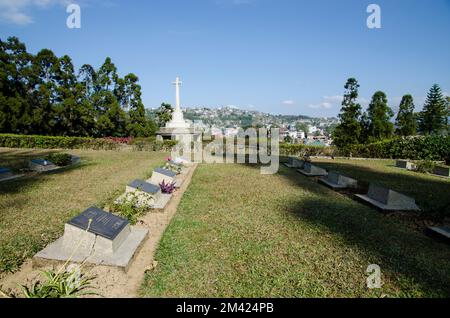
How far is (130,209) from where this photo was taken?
656 centimetres

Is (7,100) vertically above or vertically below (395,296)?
above

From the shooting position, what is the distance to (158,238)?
5449 millimetres

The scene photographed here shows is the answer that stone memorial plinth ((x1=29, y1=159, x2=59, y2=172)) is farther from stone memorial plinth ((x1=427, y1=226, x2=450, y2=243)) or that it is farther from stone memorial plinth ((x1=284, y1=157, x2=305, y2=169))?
stone memorial plinth ((x1=427, y1=226, x2=450, y2=243))

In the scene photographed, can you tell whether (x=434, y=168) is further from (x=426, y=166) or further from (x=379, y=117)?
(x=379, y=117)

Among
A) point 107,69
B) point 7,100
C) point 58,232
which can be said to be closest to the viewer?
point 58,232

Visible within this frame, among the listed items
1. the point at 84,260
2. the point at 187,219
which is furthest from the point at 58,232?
the point at 187,219

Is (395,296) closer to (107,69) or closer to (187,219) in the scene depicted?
(187,219)

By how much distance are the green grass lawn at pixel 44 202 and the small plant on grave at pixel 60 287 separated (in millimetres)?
939

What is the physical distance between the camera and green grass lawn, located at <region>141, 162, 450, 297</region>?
368 cm

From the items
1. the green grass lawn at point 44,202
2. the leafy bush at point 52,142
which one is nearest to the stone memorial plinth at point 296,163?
the green grass lawn at point 44,202

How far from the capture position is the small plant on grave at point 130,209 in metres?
6.41

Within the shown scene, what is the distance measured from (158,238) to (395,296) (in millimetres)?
4032

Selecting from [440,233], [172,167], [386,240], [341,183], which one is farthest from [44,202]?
[341,183]

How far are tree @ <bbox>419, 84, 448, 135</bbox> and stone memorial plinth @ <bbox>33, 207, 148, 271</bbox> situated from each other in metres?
48.9
